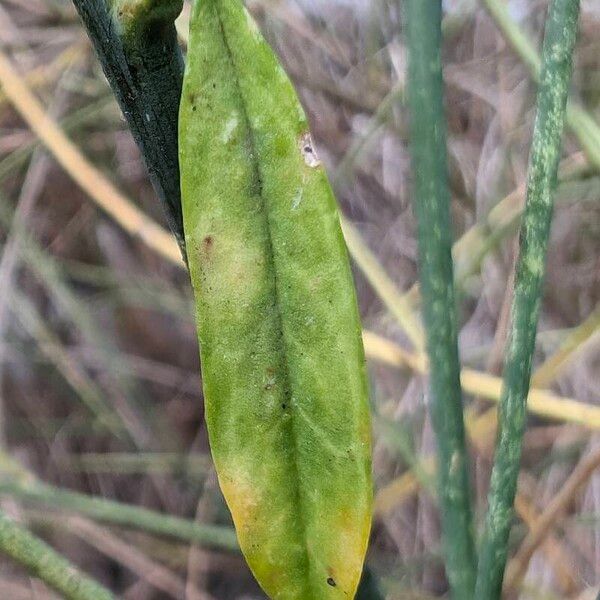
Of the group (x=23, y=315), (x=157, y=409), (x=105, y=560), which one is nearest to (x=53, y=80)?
(x=23, y=315)

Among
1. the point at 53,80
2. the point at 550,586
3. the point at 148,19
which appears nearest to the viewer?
the point at 148,19

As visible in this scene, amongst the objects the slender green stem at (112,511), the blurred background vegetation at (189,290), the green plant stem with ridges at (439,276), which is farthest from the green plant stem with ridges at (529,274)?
the blurred background vegetation at (189,290)

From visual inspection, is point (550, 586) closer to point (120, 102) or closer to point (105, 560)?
point (105, 560)

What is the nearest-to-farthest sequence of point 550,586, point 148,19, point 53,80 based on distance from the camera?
1. point 148,19
2. point 550,586
3. point 53,80

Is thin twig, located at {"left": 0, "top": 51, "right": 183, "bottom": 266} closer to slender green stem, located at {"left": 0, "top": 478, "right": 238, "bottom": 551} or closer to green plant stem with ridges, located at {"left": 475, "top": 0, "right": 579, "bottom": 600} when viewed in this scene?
slender green stem, located at {"left": 0, "top": 478, "right": 238, "bottom": 551}

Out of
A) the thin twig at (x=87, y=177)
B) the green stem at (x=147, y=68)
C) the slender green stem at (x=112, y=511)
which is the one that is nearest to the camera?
the green stem at (x=147, y=68)

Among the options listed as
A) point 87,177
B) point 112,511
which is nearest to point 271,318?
point 112,511

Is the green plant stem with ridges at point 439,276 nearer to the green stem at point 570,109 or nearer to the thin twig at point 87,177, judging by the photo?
the green stem at point 570,109
